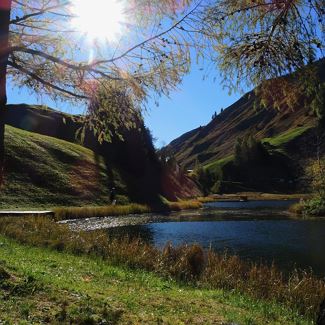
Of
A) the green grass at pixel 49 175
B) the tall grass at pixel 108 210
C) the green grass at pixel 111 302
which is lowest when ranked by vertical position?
the tall grass at pixel 108 210

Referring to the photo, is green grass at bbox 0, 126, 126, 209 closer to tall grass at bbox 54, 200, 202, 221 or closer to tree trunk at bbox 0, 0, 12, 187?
tall grass at bbox 54, 200, 202, 221

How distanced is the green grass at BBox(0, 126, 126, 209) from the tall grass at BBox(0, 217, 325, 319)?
117 feet

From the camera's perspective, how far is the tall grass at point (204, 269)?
52.2ft

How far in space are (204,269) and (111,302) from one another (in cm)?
899

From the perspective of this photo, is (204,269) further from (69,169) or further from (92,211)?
(69,169)

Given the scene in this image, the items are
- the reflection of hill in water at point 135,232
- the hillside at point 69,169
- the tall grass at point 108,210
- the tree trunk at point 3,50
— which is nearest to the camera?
the tree trunk at point 3,50

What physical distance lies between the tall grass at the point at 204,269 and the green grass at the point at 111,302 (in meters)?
1.28

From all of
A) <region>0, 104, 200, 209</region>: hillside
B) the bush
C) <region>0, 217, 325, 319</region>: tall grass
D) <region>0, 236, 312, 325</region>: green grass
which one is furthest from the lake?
the bush

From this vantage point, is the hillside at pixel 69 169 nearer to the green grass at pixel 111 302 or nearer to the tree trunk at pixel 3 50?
the green grass at pixel 111 302

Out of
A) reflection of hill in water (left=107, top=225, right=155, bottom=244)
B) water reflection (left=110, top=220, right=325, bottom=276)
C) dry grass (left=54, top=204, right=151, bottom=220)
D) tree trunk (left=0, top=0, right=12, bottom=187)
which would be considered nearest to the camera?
tree trunk (left=0, top=0, right=12, bottom=187)

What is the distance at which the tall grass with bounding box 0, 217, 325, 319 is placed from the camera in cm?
1590

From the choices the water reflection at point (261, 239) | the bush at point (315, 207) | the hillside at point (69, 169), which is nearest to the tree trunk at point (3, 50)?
the water reflection at point (261, 239)

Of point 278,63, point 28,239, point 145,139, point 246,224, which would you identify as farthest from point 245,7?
point 145,139

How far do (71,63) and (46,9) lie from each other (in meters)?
1.30
